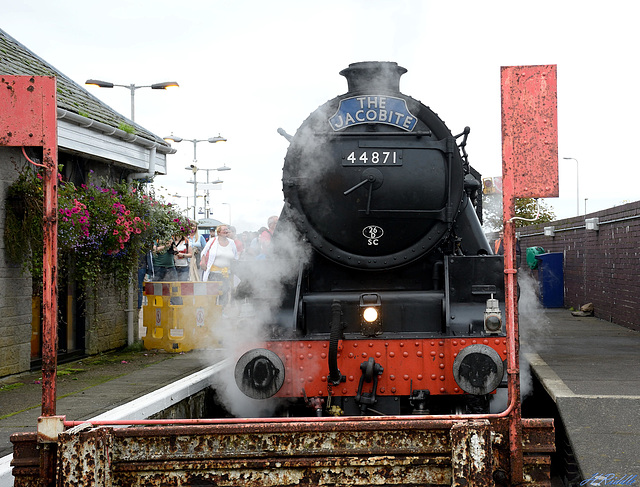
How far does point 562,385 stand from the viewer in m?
4.71

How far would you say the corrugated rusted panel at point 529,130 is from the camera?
3115mm

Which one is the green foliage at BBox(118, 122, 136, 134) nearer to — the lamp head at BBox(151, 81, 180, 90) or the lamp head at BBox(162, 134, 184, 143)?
the lamp head at BBox(162, 134, 184, 143)

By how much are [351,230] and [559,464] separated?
2.10m

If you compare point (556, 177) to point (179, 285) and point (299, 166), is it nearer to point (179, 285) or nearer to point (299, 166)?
point (299, 166)

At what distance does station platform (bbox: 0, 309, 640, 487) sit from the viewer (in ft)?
12.0

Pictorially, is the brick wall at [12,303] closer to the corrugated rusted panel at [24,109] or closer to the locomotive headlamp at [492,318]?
the corrugated rusted panel at [24,109]

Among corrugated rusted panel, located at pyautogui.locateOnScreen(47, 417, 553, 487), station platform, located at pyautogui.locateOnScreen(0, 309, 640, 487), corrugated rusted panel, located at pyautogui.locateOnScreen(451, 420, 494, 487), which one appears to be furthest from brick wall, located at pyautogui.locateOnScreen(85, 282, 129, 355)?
corrugated rusted panel, located at pyautogui.locateOnScreen(451, 420, 494, 487)

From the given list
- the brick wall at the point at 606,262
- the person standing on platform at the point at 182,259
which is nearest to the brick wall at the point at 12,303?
the person standing on platform at the point at 182,259

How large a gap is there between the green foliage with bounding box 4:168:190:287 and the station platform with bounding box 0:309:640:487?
3.47 feet

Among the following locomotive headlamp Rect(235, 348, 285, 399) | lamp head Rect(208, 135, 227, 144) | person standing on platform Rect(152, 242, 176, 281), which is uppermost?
lamp head Rect(208, 135, 227, 144)

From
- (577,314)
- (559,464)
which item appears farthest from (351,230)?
(577,314)

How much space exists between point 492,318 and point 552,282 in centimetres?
1091

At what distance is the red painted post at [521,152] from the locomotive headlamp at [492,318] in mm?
1364

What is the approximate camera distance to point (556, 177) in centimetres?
309
